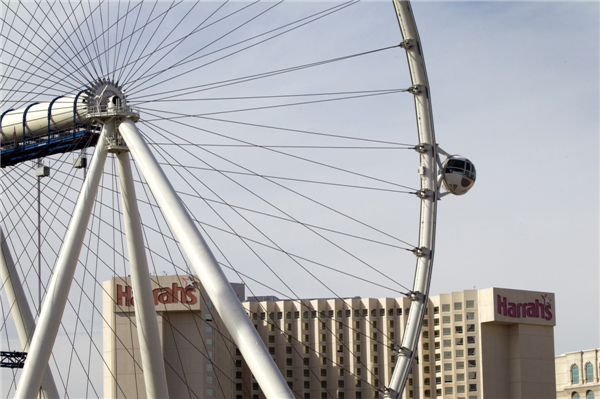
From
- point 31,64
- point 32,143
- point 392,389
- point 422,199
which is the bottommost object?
point 392,389

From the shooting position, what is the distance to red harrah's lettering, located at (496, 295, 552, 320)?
367 ft

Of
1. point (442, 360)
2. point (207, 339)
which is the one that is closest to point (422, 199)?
point (207, 339)

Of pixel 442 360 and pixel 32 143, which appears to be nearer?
pixel 32 143

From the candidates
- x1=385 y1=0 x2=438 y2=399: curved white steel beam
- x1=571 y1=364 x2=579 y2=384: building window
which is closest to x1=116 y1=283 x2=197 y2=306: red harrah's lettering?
x1=385 y1=0 x2=438 y2=399: curved white steel beam

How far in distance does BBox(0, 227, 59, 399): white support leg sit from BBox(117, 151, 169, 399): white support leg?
6.16 m

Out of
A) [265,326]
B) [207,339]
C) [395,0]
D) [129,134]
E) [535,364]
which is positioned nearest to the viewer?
[129,134]

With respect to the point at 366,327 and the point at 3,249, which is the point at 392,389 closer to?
the point at 3,249

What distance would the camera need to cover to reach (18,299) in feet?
125

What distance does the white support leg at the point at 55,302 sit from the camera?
96.1 ft

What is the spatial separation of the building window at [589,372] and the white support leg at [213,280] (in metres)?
130

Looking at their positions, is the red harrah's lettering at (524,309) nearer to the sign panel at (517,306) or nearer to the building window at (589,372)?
the sign panel at (517,306)

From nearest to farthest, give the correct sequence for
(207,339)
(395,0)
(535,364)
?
(395,0) < (207,339) < (535,364)

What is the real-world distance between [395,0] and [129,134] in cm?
1203

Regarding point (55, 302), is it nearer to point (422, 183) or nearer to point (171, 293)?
point (422, 183)
